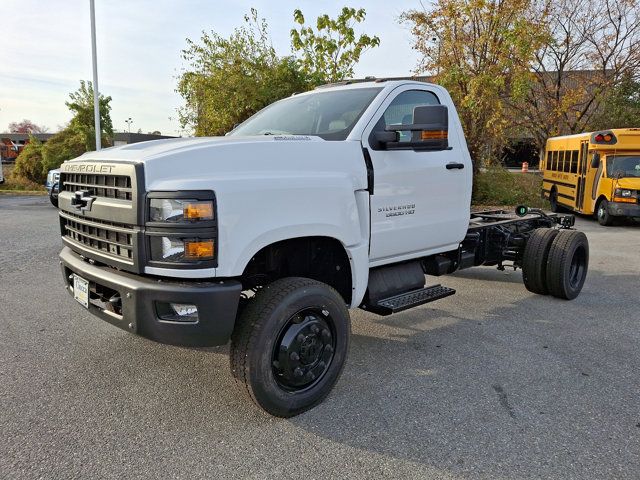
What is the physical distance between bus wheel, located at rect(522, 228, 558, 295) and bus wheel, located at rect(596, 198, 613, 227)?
8545mm

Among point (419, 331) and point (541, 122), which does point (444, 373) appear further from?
point (541, 122)

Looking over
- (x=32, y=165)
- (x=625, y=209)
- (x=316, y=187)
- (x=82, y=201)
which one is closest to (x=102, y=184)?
(x=82, y=201)

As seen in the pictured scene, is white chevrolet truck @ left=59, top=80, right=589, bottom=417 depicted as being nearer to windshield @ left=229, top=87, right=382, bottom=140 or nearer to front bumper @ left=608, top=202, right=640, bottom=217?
windshield @ left=229, top=87, right=382, bottom=140

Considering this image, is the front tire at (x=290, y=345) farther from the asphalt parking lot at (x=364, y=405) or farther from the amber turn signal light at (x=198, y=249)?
the amber turn signal light at (x=198, y=249)

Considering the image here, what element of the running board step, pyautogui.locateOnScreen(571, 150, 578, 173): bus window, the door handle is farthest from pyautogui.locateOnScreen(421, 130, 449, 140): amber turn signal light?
pyautogui.locateOnScreen(571, 150, 578, 173): bus window

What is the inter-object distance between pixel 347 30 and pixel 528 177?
1018 cm

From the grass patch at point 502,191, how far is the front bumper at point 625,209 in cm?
399

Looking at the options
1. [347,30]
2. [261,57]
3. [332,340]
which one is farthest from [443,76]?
[332,340]

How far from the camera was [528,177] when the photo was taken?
20484mm

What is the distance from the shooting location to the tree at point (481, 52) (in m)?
15.0

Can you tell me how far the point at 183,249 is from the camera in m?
2.62

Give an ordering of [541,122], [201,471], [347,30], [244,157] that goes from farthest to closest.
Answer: [541,122], [347,30], [244,157], [201,471]

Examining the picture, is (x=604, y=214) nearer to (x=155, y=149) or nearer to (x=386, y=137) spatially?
(x=386, y=137)

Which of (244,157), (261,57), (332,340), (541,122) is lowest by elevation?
(332,340)
